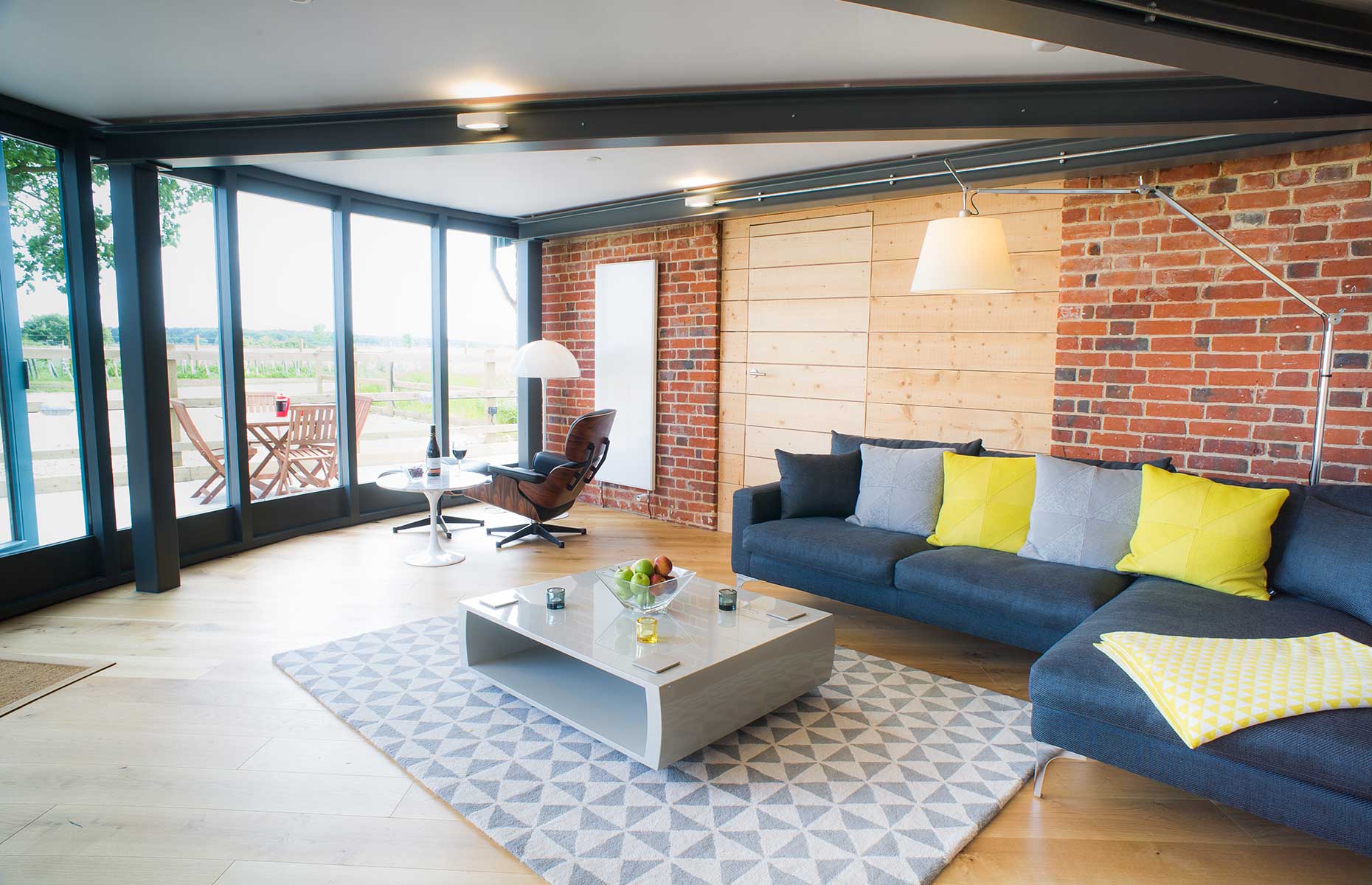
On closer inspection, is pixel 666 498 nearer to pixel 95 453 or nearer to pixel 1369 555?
pixel 95 453

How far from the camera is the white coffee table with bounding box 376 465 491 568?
4559mm

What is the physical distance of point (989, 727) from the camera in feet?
8.89

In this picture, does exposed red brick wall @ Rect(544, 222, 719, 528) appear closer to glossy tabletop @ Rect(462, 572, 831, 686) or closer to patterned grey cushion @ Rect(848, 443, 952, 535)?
patterned grey cushion @ Rect(848, 443, 952, 535)

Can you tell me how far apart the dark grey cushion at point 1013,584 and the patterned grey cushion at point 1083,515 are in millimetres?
70

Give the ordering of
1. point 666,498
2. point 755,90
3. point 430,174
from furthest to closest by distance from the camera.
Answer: point 666,498
point 430,174
point 755,90

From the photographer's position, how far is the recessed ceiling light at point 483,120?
10.9 feet

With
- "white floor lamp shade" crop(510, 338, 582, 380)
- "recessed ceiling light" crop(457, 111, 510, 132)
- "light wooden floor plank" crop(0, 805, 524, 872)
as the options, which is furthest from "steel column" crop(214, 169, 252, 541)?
"light wooden floor plank" crop(0, 805, 524, 872)

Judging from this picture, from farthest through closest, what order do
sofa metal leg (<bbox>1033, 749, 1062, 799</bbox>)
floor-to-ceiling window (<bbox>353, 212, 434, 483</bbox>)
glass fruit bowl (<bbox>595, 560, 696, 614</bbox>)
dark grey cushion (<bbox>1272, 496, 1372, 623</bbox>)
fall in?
floor-to-ceiling window (<bbox>353, 212, 434, 483</bbox>) < glass fruit bowl (<bbox>595, 560, 696, 614</bbox>) < dark grey cushion (<bbox>1272, 496, 1372, 623</bbox>) < sofa metal leg (<bbox>1033, 749, 1062, 799</bbox>)

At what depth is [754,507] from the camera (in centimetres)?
398

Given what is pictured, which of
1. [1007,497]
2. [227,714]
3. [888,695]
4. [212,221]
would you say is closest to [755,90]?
[1007,497]

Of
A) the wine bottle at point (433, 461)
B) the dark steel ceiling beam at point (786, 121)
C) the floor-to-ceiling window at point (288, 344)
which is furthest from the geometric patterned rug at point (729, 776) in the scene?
the floor-to-ceiling window at point (288, 344)

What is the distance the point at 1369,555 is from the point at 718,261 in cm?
394

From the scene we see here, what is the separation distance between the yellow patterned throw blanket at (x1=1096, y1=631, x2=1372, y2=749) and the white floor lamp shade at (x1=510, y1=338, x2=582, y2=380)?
4095mm

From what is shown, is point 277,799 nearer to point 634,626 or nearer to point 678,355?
point 634,626
